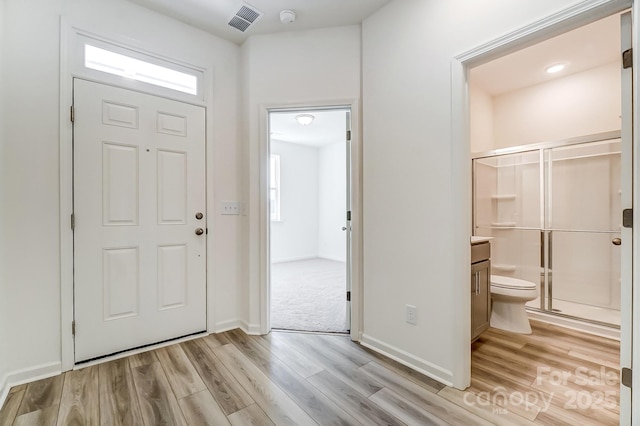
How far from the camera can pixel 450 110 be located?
1802 mm

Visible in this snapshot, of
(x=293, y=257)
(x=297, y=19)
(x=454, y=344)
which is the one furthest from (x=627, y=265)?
(x=293, y=257)

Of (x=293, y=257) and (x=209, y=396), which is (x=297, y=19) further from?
(x=293, y=257)

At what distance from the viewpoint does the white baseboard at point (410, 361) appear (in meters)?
1.83

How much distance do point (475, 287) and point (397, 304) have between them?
0.66 metres

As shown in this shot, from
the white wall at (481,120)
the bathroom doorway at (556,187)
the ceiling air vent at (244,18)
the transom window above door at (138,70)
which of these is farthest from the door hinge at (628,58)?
the transom window above door at (138,70)

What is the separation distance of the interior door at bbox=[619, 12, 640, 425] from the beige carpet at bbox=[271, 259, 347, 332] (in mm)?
1815

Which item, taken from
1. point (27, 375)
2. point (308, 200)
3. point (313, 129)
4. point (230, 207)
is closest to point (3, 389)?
point (27, 375)

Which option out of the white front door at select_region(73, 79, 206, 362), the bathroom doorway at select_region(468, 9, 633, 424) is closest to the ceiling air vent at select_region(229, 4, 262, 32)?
the white front door at select_region(73, 79, 206, 362)

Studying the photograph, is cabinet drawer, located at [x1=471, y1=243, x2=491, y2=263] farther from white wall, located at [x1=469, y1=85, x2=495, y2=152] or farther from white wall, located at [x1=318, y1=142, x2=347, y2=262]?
white wall, located at [x1=318, y1=142, x2=347, y2=262]

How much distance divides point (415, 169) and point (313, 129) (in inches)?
139

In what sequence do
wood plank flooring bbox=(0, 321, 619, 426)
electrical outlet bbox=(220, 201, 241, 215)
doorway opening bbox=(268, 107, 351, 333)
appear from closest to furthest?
wood plank flooring bbox=(0, 321, 619, 426)
electrical outlet bbox=(220, 201, 241, 215)
doorway opening bbox=(268, 107, 351, 333)

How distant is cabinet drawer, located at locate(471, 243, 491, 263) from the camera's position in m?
2.21

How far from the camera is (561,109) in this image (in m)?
3.22

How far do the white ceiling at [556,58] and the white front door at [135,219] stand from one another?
10.2ft
